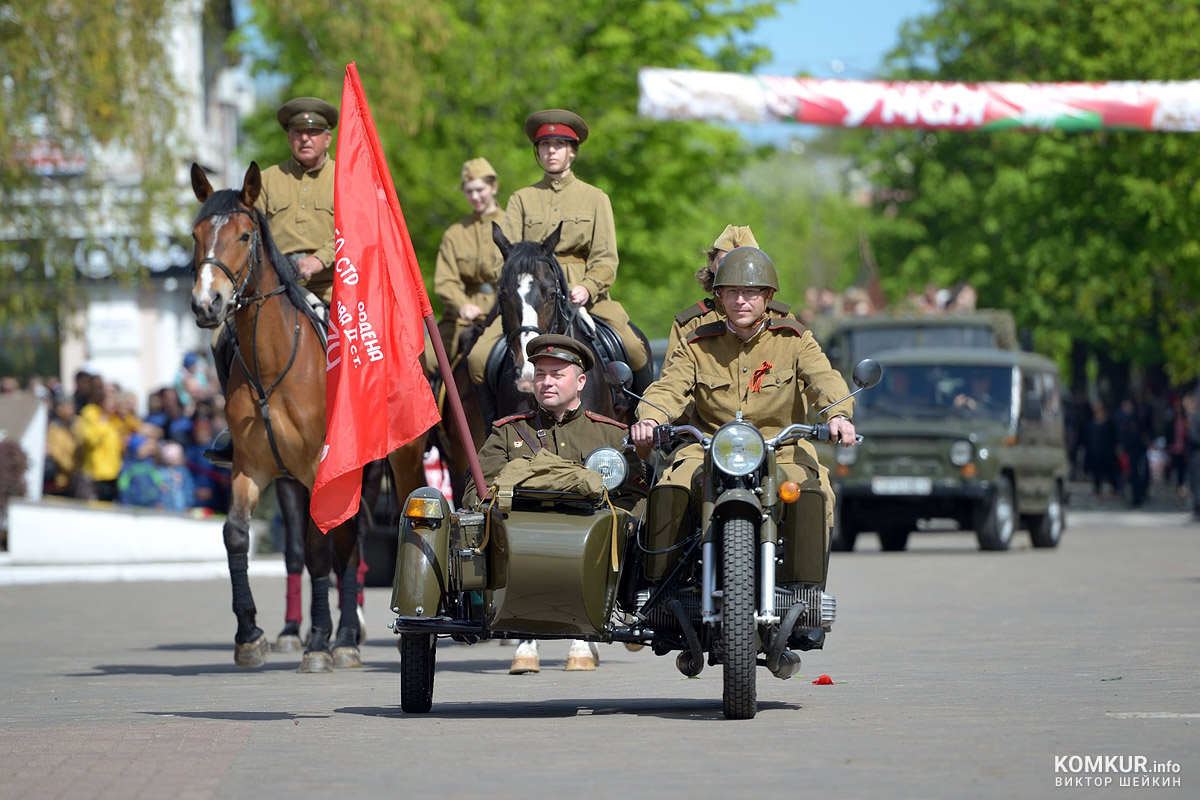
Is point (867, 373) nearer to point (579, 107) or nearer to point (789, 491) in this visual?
point (789, 491)

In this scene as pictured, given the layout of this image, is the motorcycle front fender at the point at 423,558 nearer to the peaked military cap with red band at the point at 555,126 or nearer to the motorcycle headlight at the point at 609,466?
the motorcycle headlight at the point at 609,466

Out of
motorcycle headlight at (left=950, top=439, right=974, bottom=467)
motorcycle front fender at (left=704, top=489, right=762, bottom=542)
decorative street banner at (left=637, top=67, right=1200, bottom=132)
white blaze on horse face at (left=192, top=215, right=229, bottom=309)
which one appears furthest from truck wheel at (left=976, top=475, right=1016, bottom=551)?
motorcycle front fender at (left=704, top=489, right=762, bottom=542)

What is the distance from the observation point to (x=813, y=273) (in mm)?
113625

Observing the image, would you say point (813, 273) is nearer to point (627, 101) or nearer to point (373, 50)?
point (627, 101)

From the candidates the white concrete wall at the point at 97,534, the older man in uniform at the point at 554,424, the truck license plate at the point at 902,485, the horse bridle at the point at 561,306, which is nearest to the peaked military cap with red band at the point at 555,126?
the horse bridle at the point at 561,306

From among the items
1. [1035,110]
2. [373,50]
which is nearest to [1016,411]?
[1035,110]

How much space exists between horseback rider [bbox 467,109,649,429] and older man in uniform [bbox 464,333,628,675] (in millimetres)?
3033

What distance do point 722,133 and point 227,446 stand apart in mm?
28497

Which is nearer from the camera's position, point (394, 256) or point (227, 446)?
point (394, 256)

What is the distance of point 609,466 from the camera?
972cm

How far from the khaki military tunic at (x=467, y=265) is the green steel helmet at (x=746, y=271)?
490cm

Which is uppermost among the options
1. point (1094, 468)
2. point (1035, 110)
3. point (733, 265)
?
point (1035, 110)

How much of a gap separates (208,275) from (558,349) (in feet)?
10.3

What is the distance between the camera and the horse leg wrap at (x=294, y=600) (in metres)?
14.8
